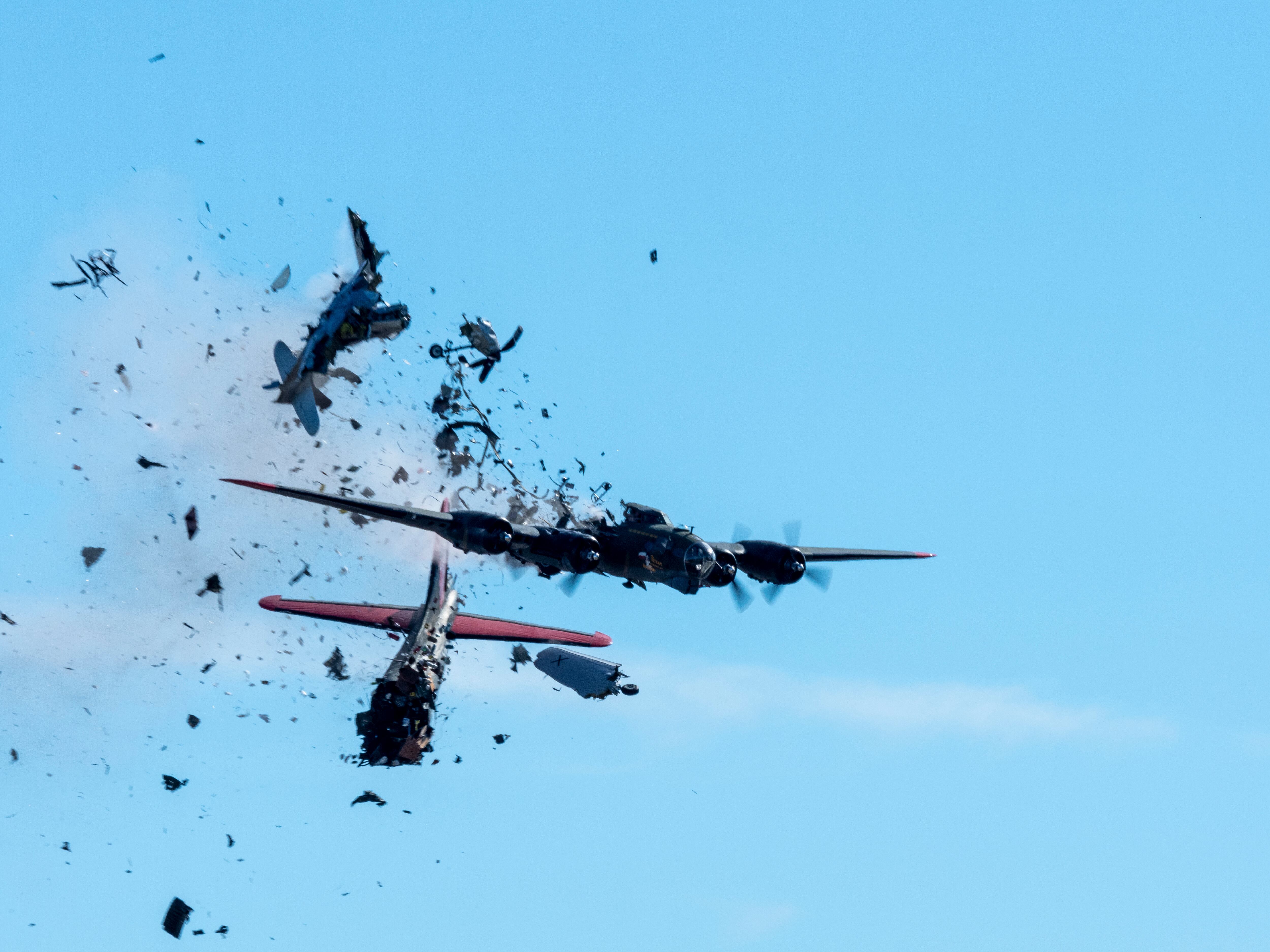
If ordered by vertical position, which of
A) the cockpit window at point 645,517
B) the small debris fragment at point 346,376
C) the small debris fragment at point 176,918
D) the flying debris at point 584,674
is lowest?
the small debris fragment at point 176,918

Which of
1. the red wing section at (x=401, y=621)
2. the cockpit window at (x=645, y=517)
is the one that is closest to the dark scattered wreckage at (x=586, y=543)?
the cockpit window at (x=645, y=517)

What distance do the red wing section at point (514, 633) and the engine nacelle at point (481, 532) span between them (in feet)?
53.8

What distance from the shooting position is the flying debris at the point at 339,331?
61.2 metres

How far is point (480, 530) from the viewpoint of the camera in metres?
55.7

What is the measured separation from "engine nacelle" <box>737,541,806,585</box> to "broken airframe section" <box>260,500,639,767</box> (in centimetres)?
810

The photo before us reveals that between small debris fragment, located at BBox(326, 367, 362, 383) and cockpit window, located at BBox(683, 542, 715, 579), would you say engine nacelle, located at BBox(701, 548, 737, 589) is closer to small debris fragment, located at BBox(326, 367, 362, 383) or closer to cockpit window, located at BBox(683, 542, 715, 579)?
cockpit window, located at BBox(683, 542, 715, 579)

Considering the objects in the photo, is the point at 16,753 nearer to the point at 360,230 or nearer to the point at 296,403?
the point at 296,403

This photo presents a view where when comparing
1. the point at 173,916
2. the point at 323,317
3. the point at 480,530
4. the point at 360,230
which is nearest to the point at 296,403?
the point at 323,317

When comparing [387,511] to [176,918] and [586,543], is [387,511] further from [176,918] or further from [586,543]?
[176,918]

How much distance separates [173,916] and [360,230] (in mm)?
31544

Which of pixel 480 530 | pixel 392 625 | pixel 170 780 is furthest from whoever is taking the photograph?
pixel 392 625

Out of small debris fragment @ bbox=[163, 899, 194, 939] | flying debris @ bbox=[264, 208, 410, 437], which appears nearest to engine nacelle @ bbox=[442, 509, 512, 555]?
flying debris @ bbox=[264, 208, 410, 437]

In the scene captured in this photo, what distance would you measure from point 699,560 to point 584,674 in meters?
9.31

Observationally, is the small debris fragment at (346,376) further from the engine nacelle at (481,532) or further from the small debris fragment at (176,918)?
the small debris fragment at (176,918)
